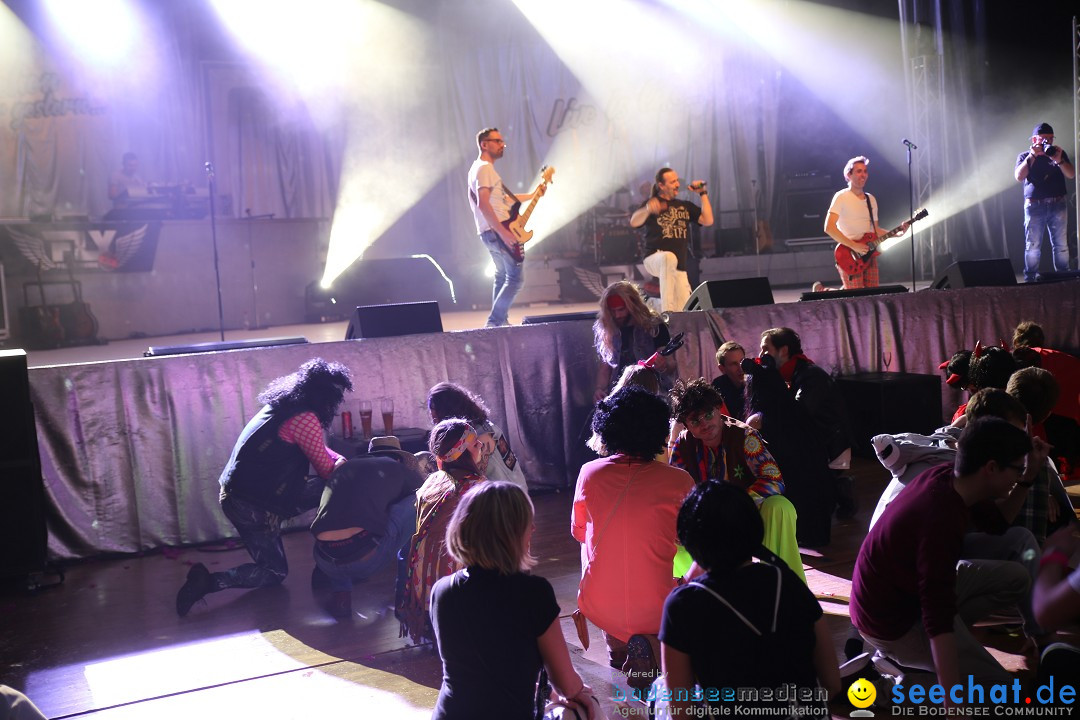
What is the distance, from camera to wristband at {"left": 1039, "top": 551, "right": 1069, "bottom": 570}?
7.04 feet

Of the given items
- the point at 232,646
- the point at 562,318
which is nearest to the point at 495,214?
the point at 562,318

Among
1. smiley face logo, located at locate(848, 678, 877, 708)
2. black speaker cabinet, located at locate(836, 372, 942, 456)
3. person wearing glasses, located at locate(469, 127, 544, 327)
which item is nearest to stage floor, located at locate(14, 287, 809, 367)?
person wearing glasses, located at locate(469, 127, 544, 327)

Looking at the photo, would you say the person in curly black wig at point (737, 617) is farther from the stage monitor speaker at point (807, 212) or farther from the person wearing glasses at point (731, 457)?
the stage monitor speaker at point (807, 212)

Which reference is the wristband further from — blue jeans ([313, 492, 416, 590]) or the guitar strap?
the guitar strap

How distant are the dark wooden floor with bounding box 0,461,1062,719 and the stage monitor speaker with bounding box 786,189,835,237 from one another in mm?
9584

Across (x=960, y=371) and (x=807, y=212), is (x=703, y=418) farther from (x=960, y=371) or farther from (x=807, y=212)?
(x=807, y=212)

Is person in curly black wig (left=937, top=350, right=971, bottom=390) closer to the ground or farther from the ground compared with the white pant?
closer to the ground

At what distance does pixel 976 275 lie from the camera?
783cm

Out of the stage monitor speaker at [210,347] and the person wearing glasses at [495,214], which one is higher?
the person wearing glasses at [495,214]

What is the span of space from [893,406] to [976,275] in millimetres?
1941

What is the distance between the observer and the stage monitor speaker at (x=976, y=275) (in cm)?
777

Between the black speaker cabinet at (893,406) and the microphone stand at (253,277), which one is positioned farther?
the microphone stand at (253,277)

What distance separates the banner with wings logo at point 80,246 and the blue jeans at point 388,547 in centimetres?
743

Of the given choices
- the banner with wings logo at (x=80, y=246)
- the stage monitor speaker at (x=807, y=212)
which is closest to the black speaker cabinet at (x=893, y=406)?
the stage monitor speaker at (x=807, y=212)
